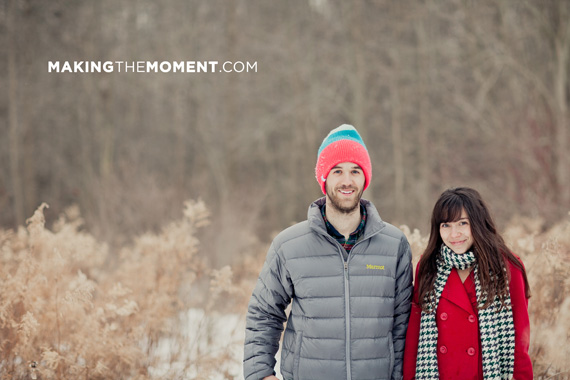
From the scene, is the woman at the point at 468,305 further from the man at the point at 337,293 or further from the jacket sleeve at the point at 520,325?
the man at the point at 337,293

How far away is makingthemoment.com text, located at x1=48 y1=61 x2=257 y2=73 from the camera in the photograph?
55.9 ft

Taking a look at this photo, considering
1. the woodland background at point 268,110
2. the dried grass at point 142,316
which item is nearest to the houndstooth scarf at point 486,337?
the dried grass at point 142,316

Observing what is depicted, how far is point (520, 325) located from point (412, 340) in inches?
21.1

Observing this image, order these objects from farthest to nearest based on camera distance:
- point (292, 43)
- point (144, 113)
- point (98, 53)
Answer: point (144, 113) < point (292, 43) < point (98, 53)

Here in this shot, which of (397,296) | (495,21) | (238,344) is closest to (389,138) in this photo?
(495,21)

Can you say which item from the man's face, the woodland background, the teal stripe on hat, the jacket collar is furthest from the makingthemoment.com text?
the jacket collar

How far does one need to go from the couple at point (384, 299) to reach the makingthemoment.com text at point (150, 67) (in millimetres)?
13610

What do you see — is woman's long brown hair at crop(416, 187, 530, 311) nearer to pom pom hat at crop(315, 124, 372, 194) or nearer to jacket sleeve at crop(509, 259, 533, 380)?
jacket sleeve at crop(509, 259, 533, 380)

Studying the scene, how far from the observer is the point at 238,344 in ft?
15.5

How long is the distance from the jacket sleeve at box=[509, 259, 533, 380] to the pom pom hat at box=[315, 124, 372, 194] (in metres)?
0.93

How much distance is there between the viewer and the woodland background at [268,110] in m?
11.5

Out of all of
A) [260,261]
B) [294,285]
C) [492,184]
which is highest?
[492,184]

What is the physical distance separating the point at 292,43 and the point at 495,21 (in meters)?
6.98

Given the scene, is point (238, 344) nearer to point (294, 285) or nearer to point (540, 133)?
point (294, 285)
